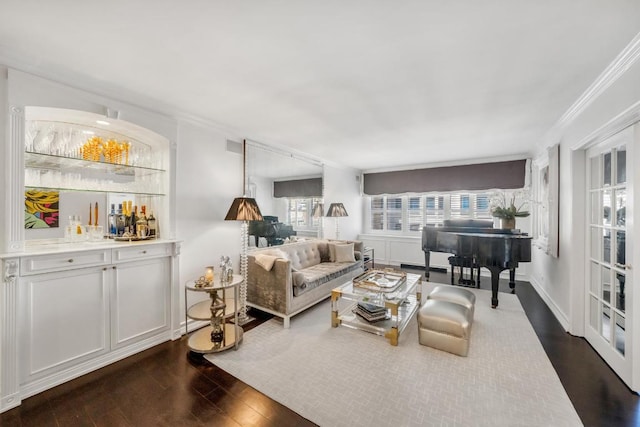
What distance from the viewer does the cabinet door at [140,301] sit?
2.50m

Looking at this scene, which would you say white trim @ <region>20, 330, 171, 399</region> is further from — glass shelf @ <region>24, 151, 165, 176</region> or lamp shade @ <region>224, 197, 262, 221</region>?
glass shelf @ <region>24, 151, 165, 176</region>

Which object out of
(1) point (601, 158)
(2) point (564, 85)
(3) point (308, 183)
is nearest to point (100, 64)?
(3) point (308, 183)

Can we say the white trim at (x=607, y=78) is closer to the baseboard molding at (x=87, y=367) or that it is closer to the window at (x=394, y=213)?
the window at (x=394, y=213)

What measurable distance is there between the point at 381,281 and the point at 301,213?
2095 mm

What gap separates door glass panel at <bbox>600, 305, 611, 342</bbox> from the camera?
2473mm

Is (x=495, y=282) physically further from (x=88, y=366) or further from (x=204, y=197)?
(x=88, y=366)

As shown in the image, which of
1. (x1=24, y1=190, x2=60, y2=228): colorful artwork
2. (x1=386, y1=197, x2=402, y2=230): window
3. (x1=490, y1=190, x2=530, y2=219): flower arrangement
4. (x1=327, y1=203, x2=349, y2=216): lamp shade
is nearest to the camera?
(x1=24, y1=190, x2=60, y2=228): colorful artwork

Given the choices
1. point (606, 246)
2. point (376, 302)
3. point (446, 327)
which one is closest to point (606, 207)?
point (606, 246)

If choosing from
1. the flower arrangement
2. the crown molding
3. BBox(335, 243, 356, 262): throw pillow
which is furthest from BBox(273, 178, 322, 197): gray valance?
the crown molding

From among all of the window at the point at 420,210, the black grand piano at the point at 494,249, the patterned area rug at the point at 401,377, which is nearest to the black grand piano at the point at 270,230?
the patterned area rug at the point at 401,377

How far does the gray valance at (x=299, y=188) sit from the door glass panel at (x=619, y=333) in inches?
161

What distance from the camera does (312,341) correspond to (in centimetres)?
284

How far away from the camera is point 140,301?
2666 mm

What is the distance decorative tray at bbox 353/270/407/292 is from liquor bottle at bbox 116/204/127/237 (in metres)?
2.75
